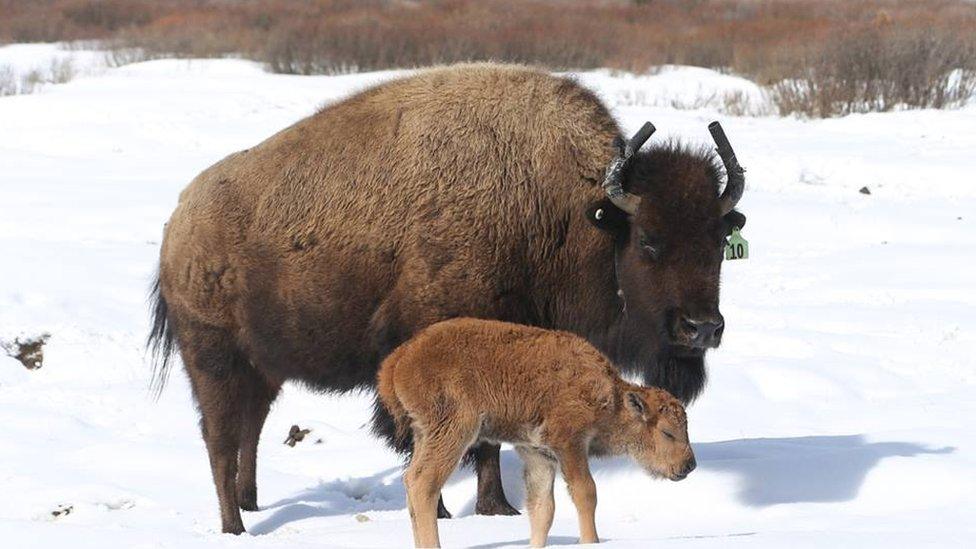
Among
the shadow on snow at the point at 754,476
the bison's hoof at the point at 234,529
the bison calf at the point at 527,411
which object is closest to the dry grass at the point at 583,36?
the shadow on snow at the point at 754,476

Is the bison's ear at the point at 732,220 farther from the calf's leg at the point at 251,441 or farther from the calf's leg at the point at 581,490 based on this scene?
the calf's leg at the point at 251,441

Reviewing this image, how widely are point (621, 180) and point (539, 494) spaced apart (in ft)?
6.47

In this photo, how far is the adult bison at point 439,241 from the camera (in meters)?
7.85

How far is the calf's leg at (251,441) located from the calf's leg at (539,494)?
2.63 m

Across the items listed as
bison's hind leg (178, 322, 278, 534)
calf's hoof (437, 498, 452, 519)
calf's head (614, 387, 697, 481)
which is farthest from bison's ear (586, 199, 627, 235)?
bison's hind leg (178, 322, 278, 534)

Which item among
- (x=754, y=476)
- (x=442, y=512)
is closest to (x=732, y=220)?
(x=754, y=476)

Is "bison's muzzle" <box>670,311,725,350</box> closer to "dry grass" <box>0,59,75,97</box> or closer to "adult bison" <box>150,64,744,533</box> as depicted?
"adult bison" <box>150,64,744,533</box>

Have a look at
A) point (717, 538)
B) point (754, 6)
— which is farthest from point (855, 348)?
point (754, 6)

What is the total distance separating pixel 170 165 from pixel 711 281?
14.4m

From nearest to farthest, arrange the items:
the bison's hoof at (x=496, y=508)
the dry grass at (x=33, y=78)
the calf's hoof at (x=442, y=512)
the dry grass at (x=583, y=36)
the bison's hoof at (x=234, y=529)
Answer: the bison's hoof at (x=496, y=508) → the calf's hoof at (x=442, y=512) → the bison's hoof at (x=234, y=529) → the dry grass at (x=583, y=36) → the dry grass at (x=33, y=78)

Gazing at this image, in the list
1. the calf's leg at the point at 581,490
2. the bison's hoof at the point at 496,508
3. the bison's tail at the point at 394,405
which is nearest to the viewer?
the calf's leg at the point at 581,490

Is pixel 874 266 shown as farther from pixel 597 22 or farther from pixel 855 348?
pixel 597 22

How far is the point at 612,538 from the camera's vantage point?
7133mm

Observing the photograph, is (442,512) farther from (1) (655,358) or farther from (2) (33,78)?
(2) (33,78)
